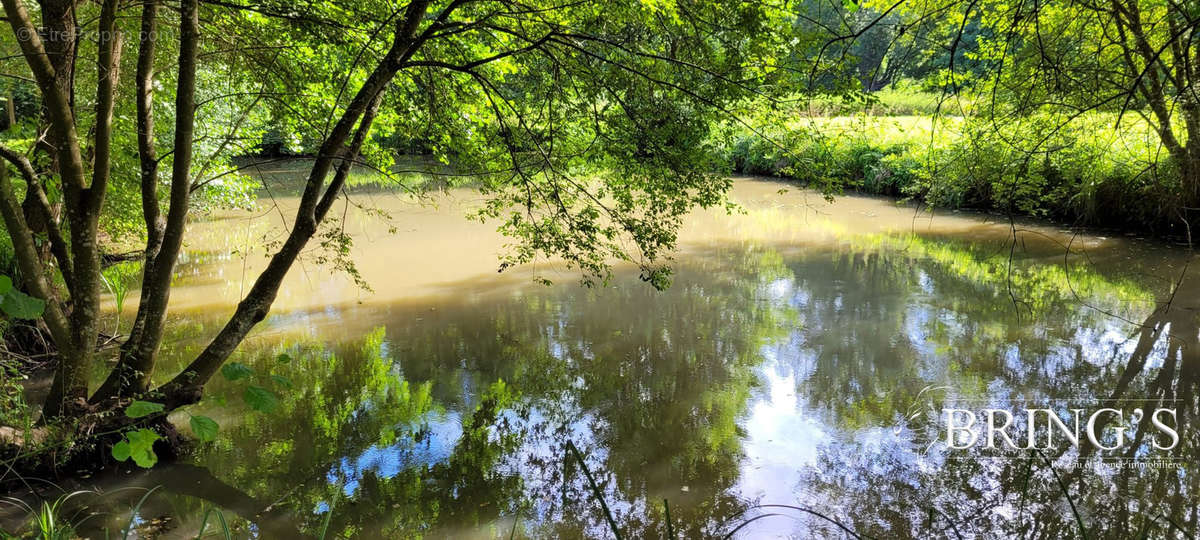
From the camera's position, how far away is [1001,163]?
5367mm

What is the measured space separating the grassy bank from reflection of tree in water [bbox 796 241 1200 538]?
3.58 ft

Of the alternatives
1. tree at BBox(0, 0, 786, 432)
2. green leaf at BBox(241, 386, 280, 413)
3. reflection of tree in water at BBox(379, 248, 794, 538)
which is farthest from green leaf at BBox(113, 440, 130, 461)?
reflection of tree in water at BBox(379, 248, 794, 538)

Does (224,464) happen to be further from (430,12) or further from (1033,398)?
(1033,398)

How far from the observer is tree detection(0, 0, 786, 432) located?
12.4 feet

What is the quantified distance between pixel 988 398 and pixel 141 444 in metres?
5.04

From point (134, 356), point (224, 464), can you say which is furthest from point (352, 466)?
point (134, 356)

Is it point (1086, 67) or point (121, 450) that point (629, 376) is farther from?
point (121, 450)

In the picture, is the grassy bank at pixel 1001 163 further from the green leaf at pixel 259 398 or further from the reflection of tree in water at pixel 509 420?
the green leaf at pixel 259 398

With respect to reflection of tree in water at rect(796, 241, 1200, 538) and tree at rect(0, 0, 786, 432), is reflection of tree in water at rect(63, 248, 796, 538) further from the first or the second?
tree at rect(0, 0, 786, 432)

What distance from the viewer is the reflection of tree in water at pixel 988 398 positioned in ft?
11.9

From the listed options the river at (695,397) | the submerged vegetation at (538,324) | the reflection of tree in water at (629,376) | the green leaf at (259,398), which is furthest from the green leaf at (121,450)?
the reflection of tree in water at (629,376)

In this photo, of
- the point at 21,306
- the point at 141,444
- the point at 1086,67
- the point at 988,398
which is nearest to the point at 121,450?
the point at 141,444

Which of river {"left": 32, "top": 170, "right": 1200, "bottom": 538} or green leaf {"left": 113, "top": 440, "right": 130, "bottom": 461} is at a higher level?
green leaf {"left": 113, "top": 440, "right": 130, "bottom": 461}

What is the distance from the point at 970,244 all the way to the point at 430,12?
8711 millimetres
